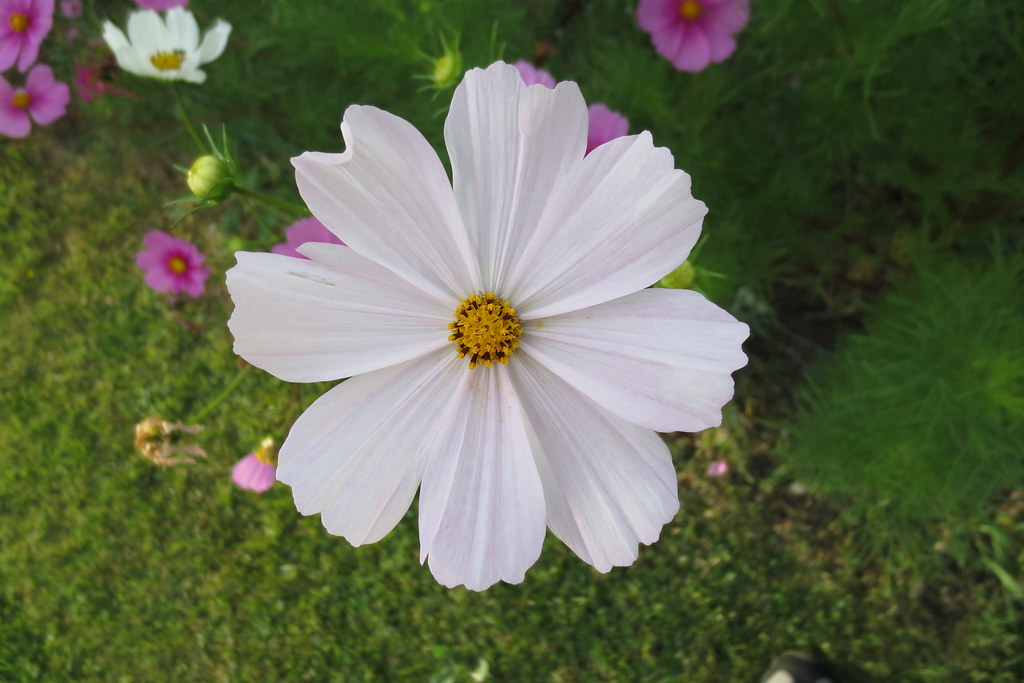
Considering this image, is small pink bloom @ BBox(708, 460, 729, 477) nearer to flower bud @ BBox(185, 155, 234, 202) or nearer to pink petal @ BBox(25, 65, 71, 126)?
flower bud @ BBox(185, 155, 234, 202)

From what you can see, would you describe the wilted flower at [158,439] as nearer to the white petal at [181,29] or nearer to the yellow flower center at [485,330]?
the yellow flower center at [485,330]

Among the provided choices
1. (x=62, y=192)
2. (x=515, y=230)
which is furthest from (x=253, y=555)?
(x=515, y=230)

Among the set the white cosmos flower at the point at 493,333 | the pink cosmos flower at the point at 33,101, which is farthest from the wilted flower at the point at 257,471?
the pink cosmos flower at the point at 33,101

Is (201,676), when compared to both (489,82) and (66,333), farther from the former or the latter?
(489,82)

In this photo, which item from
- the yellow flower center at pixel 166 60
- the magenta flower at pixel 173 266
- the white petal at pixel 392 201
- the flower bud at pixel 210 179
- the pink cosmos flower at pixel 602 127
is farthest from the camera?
the magenta flower at pixel 173 266

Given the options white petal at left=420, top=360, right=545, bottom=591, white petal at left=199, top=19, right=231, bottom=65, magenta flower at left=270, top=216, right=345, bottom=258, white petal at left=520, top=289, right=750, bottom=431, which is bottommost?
white petal at left=420, top=360, right=545, bottom=591

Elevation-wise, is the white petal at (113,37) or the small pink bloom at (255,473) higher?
the white petal at (113,37)

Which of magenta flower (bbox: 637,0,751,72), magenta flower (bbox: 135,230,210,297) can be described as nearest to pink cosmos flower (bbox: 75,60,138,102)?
magenta flower (bbox: 135,230,210,297)
